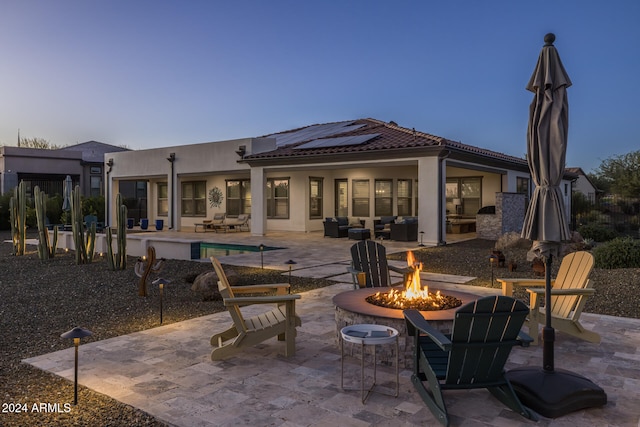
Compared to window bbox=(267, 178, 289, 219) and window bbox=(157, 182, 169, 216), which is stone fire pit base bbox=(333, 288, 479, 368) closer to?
window bbox=(267, 178, 289, 219)

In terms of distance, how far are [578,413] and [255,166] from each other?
1651cm

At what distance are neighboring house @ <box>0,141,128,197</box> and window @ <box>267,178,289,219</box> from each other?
1659cm

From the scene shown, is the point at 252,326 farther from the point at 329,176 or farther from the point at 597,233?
the point at 329,176

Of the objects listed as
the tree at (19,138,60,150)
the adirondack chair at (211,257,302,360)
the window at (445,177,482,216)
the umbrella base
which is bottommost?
the umbrella base

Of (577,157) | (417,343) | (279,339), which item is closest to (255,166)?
(279,339)

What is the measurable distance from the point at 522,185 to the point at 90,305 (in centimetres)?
1955

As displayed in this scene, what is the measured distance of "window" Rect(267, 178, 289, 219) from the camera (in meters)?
20.5

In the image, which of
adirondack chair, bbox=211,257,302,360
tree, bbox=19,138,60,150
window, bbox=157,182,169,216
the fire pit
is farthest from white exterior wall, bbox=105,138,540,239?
tree, bbox=19,138,60,150

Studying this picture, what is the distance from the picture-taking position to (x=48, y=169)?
95.7ft

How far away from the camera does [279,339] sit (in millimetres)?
4859

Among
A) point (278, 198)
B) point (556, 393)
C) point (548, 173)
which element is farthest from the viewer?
point (278, 198)

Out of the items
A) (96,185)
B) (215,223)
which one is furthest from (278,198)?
(96,185)

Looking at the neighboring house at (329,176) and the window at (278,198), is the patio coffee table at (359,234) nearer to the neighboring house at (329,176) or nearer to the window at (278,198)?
the neighboring house at (329,176)

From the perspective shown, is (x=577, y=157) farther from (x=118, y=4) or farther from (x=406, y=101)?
(x=118, y=4)
